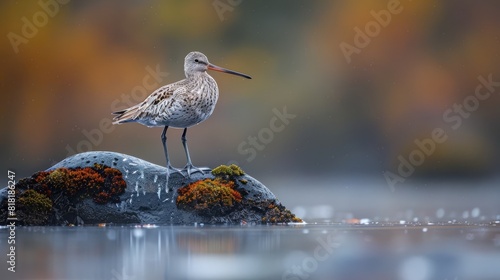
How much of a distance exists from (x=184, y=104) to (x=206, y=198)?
1.50 meters

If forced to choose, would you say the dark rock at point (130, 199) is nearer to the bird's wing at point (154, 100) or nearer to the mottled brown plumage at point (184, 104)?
the mottled brown plumage at point (184, 104)

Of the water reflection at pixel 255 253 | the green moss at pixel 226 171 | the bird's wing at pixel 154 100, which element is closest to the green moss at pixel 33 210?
the water reflection at pixel 255 253

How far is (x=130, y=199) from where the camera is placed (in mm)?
13648

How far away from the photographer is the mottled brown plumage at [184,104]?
13.7 m

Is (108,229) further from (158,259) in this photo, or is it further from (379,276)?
(379,276)

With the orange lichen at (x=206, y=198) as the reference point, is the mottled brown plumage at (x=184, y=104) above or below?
above

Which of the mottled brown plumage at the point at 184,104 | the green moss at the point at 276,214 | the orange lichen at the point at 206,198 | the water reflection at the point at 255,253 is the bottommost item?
the water reflection at the point at 255,253

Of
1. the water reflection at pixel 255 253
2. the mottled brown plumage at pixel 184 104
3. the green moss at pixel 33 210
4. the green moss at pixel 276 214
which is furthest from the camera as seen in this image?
the green moss at pixel 276 214

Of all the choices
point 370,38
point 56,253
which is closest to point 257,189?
point 56,253

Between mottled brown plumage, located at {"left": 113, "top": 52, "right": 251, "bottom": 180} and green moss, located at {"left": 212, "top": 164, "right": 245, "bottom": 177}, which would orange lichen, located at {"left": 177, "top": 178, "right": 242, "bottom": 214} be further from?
mottled brown plumage, located at {"left": 113, "top": 52, "right": 251, "bottom": 180}

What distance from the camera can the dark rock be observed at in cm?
1352

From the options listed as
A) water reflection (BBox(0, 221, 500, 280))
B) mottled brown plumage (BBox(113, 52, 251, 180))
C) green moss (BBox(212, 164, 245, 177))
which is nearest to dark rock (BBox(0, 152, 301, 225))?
green moss (BBox(212, 164, 245, 177))

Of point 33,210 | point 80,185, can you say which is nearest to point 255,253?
point 80,185

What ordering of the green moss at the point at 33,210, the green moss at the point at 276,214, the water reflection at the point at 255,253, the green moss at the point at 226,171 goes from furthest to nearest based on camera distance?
the green moss at the point at 226,171 < the green moss at the point at 276,214 < the green moss at the point at 33,210 < the water reflection at the point at 255,253
